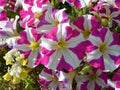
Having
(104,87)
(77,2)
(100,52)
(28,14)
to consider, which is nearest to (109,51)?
(100,52)

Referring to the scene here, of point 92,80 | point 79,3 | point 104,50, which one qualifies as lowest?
point 92,80

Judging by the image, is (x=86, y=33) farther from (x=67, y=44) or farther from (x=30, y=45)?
(x=30, y=45)

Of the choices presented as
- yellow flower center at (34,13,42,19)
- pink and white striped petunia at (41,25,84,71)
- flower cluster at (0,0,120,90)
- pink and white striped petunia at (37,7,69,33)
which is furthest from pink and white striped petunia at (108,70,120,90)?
yellow flower center at (34,13,42,19)

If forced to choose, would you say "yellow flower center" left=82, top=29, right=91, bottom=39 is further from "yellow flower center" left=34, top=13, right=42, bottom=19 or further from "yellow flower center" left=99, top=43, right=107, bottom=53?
"yellow flower center" left=34, top=13, right=42, bottom=19

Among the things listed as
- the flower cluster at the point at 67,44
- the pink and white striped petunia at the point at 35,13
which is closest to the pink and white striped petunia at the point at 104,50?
the flower cluster at the point at 67,44

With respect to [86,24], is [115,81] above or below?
below

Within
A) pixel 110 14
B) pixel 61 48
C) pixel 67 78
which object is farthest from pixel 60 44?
pixel 110 14

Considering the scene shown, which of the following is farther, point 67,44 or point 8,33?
point 8,33
